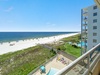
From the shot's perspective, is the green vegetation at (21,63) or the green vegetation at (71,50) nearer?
the green vegetation at (21,63)

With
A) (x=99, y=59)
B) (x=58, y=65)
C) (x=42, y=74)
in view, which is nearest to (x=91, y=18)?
(x=58, y=65)

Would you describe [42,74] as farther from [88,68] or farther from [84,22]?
[84,22]

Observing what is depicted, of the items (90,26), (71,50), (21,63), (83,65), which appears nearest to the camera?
(83,65)

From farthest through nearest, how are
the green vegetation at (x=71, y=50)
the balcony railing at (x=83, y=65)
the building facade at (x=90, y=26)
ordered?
the green vegetation at (x=71, y=50), the building facade at (x=90, y=26), the balcony railing at (x=83, y=65)

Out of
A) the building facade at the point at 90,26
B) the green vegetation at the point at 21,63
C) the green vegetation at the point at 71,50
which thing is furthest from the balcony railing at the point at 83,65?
the green vegetation at the point at 71,50

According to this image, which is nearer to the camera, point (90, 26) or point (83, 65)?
point (83, 65)

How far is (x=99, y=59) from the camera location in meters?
3.10

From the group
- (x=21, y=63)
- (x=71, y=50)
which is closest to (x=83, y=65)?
(x=21, y=63)

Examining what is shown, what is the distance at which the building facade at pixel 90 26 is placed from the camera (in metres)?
18.7

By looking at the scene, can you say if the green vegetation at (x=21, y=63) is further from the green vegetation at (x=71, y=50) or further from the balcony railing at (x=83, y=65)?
the balcony railing at (x=83, y=65)

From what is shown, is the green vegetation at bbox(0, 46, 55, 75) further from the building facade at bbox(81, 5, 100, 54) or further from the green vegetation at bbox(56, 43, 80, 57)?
the building facade at bbox(81, 5, 100, 54)

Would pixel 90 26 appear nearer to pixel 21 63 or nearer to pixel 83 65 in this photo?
pixel 21 63

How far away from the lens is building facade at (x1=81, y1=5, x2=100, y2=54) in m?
18.7

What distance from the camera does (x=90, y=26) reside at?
1998 cm
